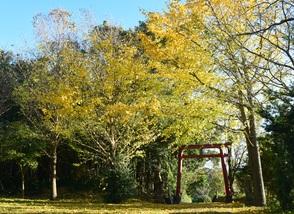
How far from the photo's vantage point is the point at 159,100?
57.4ft

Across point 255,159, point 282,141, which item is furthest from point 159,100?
point 282,141

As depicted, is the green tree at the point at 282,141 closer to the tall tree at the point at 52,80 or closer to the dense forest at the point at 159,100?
the dense forest at the point at 159,100

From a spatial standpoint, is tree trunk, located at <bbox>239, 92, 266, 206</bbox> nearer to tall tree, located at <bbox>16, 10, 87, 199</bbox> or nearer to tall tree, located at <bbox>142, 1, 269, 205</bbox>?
tall tree, located at <bbox>142, 1, 269, 205</bbox>

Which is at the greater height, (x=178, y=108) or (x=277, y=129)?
(x=178, y=108)

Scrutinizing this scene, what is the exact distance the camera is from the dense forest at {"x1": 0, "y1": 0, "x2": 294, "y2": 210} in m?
11.0

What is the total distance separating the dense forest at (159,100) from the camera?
36.1 feet

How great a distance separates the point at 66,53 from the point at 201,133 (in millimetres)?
8834

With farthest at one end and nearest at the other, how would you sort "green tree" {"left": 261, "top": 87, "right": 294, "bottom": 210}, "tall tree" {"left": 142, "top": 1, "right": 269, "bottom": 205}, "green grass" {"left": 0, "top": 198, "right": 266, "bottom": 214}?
"green grass" {"left": 0, "top": 198, "right": 266, "bottom": 214}
"tall tree" {"left": 142, "top": 1, "right": 269, "bottom": 205}
"green tree" {"left": 261, "top": 87, "right": 294, "bottom": 210}

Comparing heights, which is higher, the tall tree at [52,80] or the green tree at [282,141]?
the tall tree at [52,80]

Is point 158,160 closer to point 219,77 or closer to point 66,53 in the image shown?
Answer: point 66,53

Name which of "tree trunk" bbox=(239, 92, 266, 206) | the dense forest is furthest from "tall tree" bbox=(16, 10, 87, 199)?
"tree trunk" bbox=(239, 92, 266, 206)

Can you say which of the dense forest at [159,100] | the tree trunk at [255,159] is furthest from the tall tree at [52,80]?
the tree trunk at [255,159]

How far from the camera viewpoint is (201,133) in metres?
16.1

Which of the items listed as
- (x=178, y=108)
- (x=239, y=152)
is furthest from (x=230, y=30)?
(x=239, y=152)
